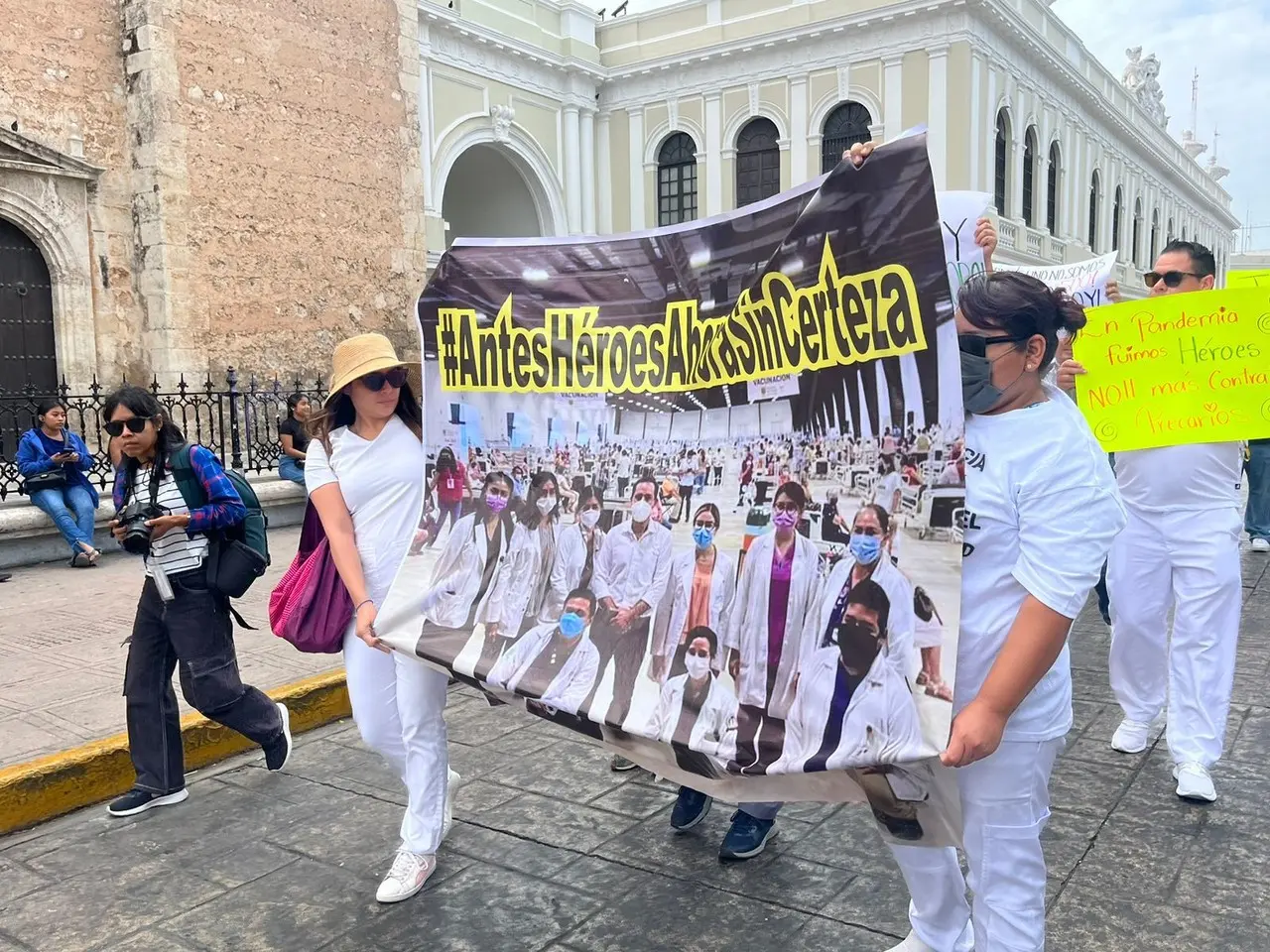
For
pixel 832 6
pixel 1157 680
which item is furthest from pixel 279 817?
pixel 832 6

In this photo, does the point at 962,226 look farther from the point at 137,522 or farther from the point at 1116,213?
the point at 1116,213

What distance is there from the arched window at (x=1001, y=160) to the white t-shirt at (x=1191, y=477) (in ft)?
76.7


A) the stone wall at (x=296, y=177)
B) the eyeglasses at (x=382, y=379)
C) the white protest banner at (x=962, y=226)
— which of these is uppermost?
the stone wall at (x=296, y=177)

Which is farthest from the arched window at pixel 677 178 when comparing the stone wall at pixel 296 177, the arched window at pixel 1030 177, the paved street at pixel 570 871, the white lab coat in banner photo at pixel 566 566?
the white lab coat in banner photo at pixel 566 566

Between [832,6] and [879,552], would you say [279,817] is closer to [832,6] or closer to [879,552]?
[879,552]

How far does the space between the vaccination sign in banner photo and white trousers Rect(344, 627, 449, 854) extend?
184 mm

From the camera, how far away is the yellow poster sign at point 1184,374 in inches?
150

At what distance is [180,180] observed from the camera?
12.7m

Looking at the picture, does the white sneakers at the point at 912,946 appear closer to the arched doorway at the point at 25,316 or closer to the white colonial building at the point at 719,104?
the arched doorway at the point at 25,316

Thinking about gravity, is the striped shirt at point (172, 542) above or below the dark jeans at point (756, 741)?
above

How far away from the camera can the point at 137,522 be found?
373 centimetres

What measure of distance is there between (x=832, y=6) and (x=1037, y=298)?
2508cm

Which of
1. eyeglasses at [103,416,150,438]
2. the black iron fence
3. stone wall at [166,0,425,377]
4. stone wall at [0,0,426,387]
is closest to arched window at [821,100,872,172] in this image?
stone wall at [166,0,425,377]

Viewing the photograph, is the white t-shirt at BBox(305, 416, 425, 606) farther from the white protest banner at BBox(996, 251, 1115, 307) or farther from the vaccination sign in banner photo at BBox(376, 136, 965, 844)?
the white protest banner at BBox(996, 251, 1115, 307)
